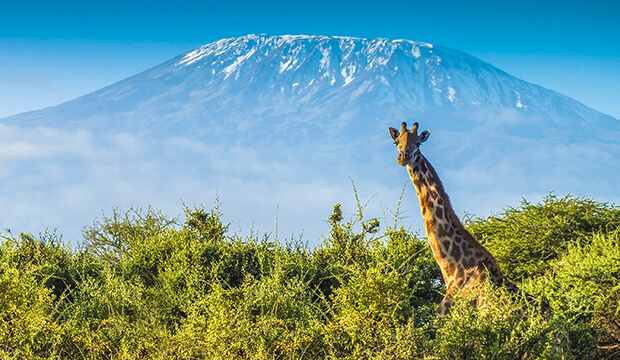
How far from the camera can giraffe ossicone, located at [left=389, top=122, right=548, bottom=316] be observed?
1109 centimetres

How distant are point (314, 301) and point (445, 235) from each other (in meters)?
2.79

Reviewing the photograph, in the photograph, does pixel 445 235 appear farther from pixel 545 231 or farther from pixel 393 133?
pixel 545 231

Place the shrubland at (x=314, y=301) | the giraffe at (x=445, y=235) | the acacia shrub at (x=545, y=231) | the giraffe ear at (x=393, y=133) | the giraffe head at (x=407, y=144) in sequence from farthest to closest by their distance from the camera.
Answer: the acacia shrub at (x=545, y=231), the giraffe ear at (x=393, y=133), the giraffe head at (x=407, y=144), the giraffe at (x=445, y=235), the shrubland at (x=314, y=301)

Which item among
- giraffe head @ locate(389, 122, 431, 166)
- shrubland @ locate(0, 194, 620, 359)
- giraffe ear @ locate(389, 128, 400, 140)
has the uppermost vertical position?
giraffe ear @ locate(389, 128, 400, 140)

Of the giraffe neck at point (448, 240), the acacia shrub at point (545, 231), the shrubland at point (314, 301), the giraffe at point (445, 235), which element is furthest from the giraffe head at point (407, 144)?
the acacia shrub at point (545, 231)

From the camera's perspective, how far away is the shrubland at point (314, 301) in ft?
28.3

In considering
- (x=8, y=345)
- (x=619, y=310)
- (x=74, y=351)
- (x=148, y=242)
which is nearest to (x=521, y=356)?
(x=619, y=310)

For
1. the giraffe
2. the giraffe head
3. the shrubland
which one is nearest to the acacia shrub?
the shrubland

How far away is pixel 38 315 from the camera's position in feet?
33.6

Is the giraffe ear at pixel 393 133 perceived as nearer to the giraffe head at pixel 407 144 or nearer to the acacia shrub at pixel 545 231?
the giraffe head at pixel 407 144

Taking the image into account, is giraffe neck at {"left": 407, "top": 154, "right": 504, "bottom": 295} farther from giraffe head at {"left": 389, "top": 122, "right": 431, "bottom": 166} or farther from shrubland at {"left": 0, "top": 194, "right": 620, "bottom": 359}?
shrubland at {"left": 0, "top": 194, "right": 620, "bottom": 359}

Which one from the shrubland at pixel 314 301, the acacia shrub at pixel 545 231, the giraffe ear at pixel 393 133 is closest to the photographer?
the shrubland at pixel 314 301

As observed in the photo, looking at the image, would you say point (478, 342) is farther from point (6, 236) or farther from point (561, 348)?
point (6, 236)

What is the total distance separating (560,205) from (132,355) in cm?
1264
